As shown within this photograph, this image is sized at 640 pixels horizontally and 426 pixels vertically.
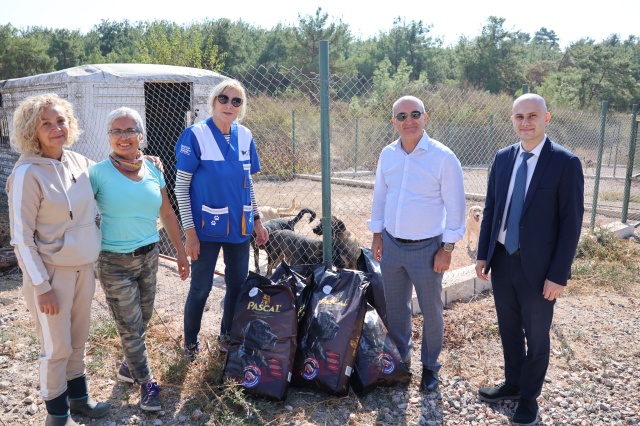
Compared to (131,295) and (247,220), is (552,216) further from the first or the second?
(131,295)

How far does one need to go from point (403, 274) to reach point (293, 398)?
3.41ft

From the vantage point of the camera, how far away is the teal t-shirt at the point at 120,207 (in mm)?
2756

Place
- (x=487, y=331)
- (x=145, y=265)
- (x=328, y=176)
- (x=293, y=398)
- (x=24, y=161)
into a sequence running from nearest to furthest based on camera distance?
(x=24, y=161) < (x=145, y=265) < (x=293, y=398) < (x=328, y=176) < (x=487, y=331)

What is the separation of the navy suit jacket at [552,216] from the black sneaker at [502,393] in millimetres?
796

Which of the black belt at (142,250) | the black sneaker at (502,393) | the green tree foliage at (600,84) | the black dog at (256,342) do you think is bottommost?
the black sneaker at (502,393)

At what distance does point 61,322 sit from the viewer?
2.60 metres

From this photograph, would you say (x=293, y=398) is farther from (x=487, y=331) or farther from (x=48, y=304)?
(x=487, y=331)

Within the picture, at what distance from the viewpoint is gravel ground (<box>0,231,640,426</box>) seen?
2.97m

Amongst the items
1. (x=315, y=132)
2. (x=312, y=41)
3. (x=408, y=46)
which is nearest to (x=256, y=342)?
(x=315, y=132)

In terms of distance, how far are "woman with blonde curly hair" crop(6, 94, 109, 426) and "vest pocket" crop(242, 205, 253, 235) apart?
88cm

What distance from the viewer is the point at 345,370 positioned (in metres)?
3.07

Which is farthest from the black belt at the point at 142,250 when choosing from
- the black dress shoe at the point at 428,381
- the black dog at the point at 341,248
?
the black dog at the point at 341,248

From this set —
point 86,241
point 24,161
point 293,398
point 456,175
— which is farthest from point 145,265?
point 456,175

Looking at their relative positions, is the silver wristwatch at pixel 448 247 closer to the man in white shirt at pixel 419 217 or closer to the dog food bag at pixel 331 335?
the man in white shirt at pixel 419 217
